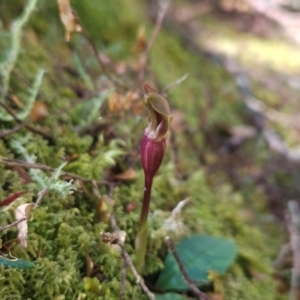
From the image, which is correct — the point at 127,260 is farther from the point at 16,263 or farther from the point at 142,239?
the point at 16,263

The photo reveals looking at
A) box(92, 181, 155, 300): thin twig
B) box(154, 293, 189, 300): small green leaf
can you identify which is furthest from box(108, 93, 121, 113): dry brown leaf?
box(154, 293, 189, 300): small green leaf

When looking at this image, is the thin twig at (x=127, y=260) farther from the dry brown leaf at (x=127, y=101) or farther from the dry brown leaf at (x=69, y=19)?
the dry brown leaf at (x=69, y=19)

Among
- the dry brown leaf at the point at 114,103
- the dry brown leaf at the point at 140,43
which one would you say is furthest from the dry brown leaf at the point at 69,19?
the dry brown leaf at the point at 140,43

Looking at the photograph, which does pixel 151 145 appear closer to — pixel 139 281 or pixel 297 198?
pixel 139 281

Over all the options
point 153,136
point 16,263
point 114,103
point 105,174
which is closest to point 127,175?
point 105,174

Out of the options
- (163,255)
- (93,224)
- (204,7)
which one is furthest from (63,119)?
(204,7)

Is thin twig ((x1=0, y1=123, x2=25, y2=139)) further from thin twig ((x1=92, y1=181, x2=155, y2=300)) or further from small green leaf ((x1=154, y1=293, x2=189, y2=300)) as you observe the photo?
small green leaf ((x1=154, y1=293, x2=189, y2=300))
